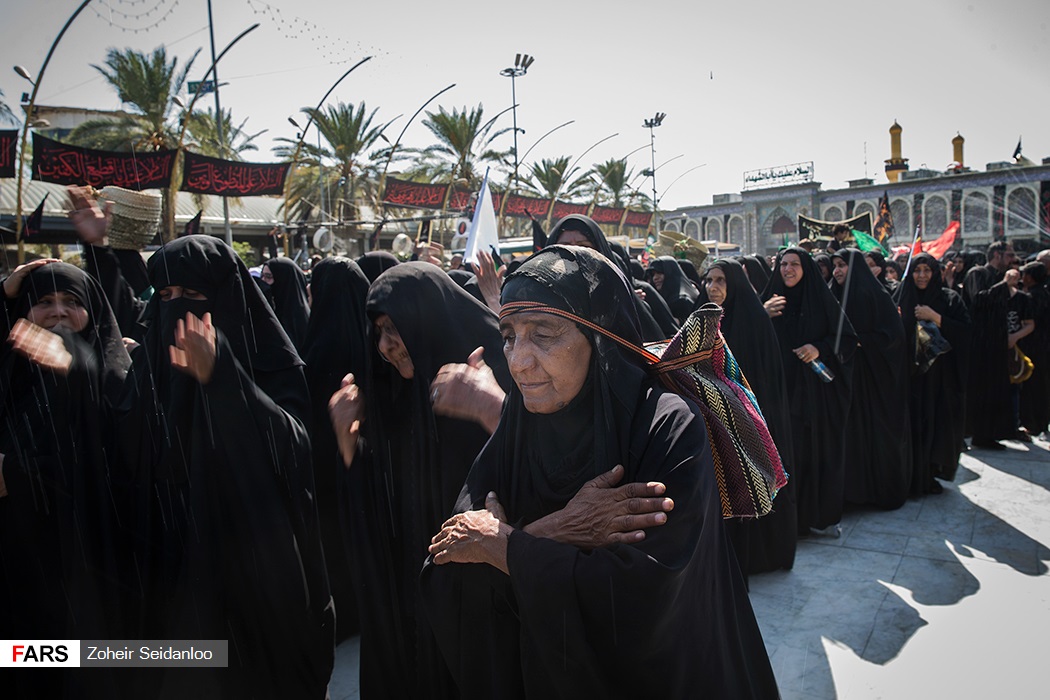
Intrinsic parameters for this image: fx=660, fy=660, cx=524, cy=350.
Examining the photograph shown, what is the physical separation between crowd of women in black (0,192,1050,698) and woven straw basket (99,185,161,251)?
130 millimetres

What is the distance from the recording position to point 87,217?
14.1 feet

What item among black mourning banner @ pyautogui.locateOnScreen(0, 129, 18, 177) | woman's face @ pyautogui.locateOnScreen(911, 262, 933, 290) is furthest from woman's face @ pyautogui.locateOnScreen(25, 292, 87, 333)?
black mourning banner @ pyautogui.locateOnScreen(0, 129, 18, 177)

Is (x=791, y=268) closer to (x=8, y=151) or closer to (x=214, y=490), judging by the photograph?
(x=214, y=490)

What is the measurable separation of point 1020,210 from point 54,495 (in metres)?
46.3

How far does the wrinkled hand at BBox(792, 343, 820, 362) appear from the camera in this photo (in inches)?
185

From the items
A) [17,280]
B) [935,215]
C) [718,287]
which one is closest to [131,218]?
[17,280]

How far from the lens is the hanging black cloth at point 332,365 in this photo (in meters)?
3.58

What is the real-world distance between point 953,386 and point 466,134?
Answer: 81.0 ft

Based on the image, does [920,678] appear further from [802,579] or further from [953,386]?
[953,386]

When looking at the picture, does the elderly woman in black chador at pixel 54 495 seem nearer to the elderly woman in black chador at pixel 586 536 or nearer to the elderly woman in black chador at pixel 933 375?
the elderly woman in black chador at pixel 586 536

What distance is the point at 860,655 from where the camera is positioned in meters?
3.33

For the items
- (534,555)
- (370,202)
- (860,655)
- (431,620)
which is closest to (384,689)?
(431,620)

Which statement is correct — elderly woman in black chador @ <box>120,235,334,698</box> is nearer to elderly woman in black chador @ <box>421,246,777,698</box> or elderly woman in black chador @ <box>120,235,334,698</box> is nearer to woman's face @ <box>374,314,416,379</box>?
woman's face @ <box>374,314,416,379</box>

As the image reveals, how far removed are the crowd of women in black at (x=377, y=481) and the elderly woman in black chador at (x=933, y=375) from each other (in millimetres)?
2238
